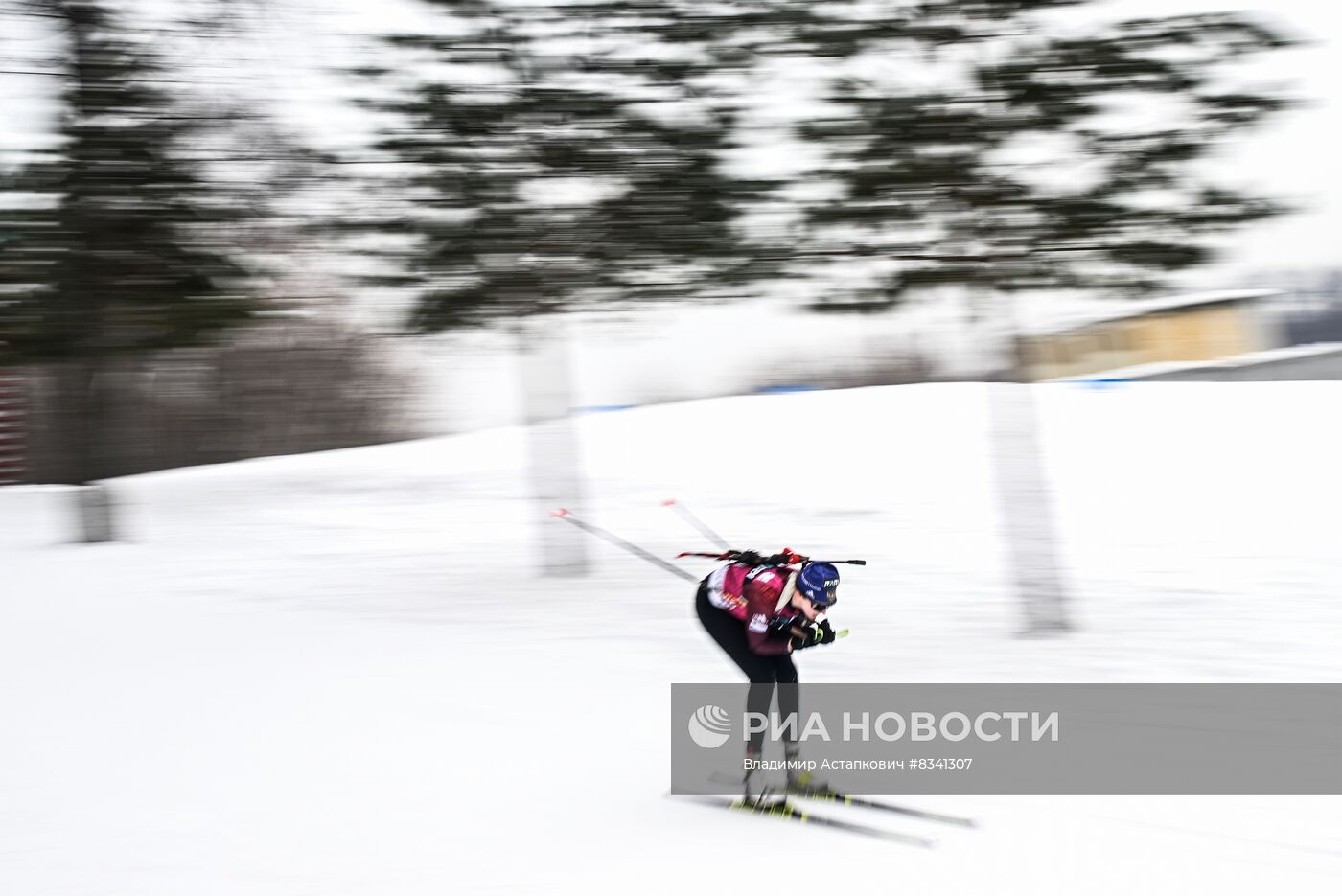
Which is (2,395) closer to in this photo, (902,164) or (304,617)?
(304,617)

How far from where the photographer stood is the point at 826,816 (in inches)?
219

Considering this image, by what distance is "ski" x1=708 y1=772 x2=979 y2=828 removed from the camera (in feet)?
18.0

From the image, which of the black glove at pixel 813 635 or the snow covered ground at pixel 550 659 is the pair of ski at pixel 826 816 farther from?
the black glove at pixel 813 635

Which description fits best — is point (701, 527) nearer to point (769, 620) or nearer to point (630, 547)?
point (630, 547)

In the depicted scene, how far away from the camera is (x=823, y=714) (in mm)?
7473

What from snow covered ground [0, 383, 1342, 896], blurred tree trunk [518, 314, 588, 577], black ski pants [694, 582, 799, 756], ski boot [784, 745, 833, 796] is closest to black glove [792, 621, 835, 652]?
black ski pants [694, 582, 799, 756]

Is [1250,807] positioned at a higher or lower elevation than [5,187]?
lower

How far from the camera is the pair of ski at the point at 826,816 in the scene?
17.5ft

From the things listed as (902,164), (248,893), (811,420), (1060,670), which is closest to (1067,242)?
(902,164)

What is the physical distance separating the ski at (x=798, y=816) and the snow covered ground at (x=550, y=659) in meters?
0.09

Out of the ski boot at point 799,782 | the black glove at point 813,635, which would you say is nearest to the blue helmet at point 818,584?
the black glove at point 813,635

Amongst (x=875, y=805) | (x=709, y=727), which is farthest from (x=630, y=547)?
(x=875, y=805)

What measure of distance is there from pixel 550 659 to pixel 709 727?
2349mm

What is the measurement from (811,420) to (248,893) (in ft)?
60.6
